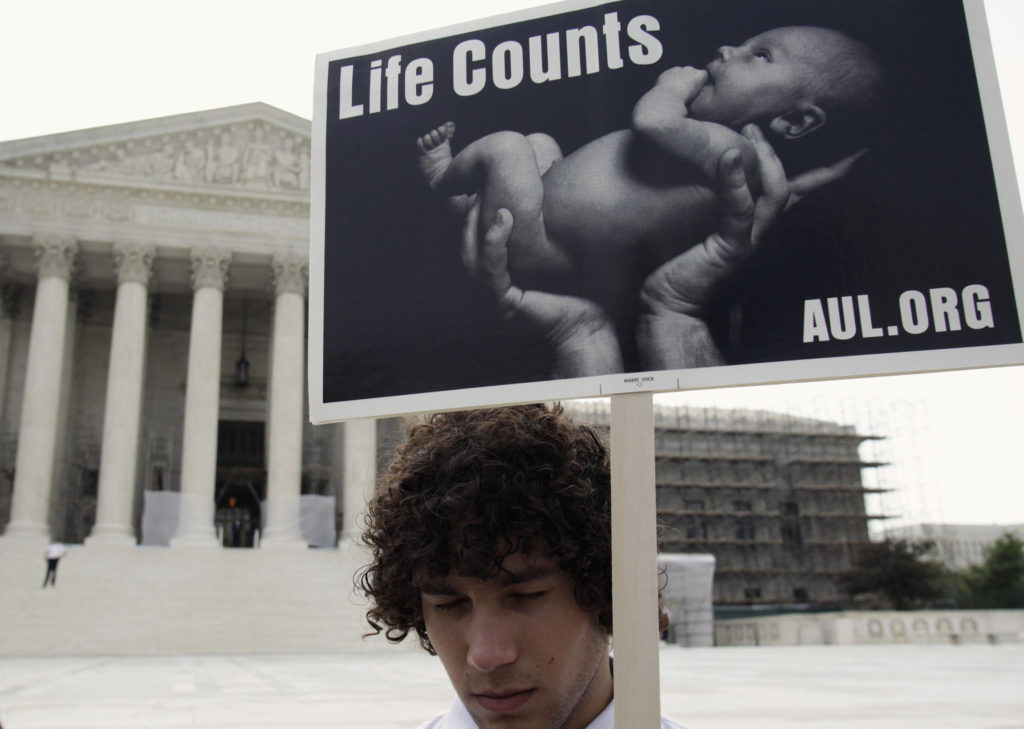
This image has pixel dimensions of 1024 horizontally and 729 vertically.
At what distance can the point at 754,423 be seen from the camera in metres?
56.2

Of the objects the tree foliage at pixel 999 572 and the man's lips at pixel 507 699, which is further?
the tree foliage at pixel 999 572

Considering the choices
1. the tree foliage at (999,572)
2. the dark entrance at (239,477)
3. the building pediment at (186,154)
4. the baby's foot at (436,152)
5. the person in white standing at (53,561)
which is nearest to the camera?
the baby's foot at (436,152)

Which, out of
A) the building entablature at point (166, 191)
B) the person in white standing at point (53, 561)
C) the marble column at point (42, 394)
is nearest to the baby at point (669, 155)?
the person in white standing at point (53, 561)

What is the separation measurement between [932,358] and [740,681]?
46.9 feet

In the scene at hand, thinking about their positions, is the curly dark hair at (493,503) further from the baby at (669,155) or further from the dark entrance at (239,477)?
the dark entrance at (239,477)

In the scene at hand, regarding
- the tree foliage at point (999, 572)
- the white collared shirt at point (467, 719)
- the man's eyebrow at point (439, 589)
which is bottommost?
the tree foliage at point (999, 572)

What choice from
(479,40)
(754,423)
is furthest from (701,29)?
(754,423)

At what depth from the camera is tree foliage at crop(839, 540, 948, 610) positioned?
169 feet

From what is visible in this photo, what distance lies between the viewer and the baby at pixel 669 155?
→ 7.75 feet

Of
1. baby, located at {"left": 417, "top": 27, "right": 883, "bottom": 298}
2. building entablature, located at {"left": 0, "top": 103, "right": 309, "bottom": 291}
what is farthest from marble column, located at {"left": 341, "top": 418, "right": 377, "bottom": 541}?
baby, located at {"left": 417, "top": 27, "right": 883, "bottom": 298}

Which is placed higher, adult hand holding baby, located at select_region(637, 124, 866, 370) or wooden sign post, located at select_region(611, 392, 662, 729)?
adult hand holding baby, located at select_region(637, 124, 866, 370)

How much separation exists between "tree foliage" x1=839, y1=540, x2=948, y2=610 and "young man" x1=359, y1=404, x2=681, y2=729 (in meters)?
54.0

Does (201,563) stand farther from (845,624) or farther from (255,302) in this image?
(845,624)

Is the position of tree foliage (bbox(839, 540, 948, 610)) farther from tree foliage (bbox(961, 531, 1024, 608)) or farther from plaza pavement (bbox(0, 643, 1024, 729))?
plaza pavement (bbox(0, 643, 1024, 729))
